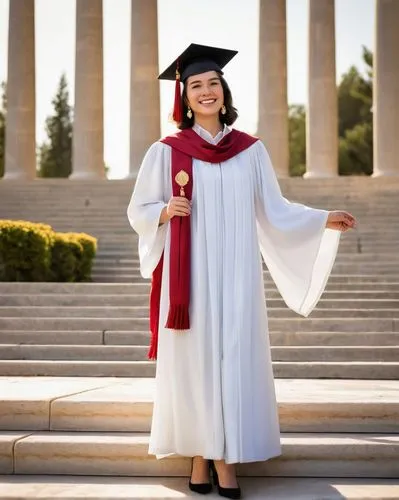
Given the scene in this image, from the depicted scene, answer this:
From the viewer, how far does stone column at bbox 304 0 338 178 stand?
117 metres

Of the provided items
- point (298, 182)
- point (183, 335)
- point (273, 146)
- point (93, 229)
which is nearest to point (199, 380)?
point (183, 335)

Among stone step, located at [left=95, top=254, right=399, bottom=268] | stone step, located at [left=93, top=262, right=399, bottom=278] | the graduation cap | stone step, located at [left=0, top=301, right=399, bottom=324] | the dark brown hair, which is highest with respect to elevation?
the graduation cap

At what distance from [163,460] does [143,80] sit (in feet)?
325

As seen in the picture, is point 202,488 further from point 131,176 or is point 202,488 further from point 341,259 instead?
point 131,176

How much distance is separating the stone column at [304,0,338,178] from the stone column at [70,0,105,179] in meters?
28.4

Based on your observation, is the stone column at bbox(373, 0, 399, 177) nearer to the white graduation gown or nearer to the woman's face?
the white graduation gown

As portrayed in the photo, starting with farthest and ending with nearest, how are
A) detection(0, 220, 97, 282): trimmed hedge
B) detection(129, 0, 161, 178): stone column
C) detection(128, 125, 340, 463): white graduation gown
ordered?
detection(129, 0, 161, 178): stone column, detection(0, 220, 97, 282): trimmed hedge, detection(128, 125, 340, 463): white graduation gown

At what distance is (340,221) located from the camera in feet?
74.0

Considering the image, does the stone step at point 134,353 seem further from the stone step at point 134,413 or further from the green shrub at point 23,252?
the green shrub at point 23,252

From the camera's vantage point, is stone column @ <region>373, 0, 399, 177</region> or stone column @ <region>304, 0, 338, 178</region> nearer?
stone column @ <region>373, 0, 399, 177</region>

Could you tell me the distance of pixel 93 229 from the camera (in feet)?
300

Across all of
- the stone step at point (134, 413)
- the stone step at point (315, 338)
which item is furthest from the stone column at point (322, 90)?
the stone step at point (134, 413)

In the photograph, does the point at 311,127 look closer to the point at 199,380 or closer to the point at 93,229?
the point at 93,229

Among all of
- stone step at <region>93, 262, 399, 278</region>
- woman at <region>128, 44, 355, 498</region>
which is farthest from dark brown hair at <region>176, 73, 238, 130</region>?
stone step at <region>93, 262, 399, 278</region>
